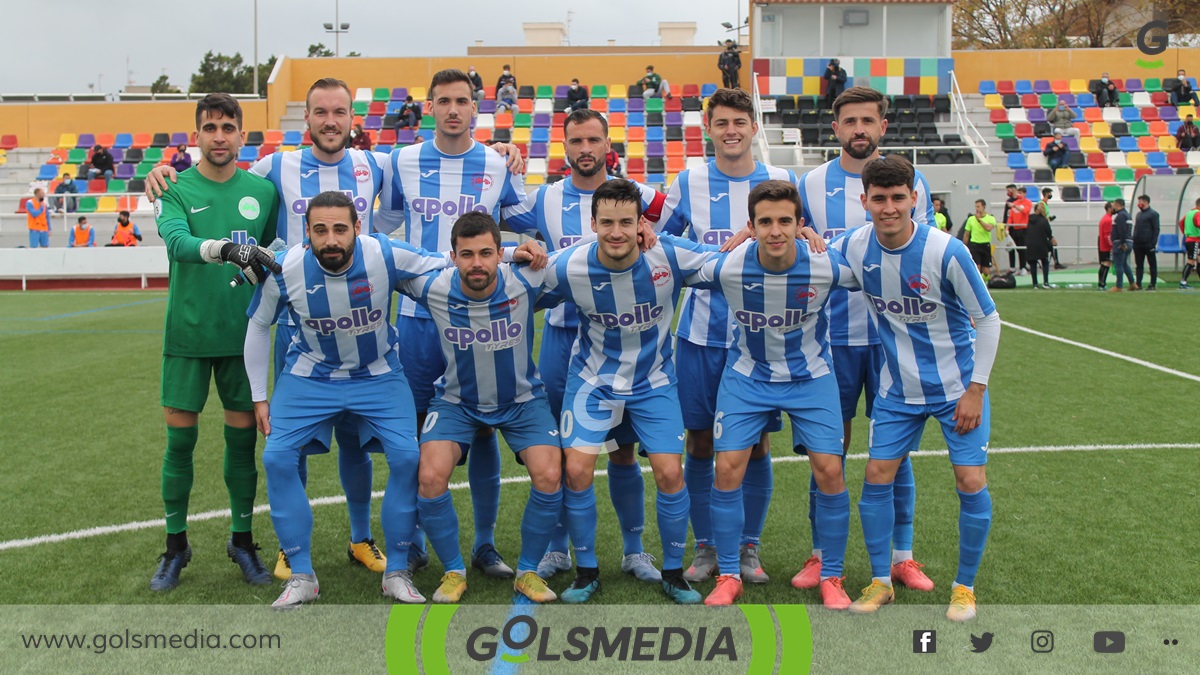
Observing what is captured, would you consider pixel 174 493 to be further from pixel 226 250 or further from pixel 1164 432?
pixel 1164 432

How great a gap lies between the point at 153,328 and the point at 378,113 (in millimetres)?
18810

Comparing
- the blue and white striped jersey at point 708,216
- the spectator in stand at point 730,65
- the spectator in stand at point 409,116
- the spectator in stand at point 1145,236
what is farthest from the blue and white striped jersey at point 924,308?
the spectator in stand at point 409,116

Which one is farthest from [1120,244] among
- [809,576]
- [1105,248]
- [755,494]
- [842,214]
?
[809,576]

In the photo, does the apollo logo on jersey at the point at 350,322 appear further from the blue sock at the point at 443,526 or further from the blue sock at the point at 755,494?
the blue sock at the point at 755,494

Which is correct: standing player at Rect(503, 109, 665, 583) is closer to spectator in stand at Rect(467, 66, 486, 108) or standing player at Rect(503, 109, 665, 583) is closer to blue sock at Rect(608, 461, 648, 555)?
blue sock at Rect(608, 461, 648, 555)

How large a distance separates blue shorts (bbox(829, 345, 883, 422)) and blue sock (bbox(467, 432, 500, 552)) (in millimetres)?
1488

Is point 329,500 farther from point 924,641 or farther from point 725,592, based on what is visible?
point 924,641

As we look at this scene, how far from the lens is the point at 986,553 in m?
4.57

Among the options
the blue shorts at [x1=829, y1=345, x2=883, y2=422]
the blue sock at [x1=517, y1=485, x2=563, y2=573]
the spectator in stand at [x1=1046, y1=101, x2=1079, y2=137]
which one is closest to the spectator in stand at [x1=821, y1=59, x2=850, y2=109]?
the spectator in stand at [x1=1046, y1=101, x2=1079, y2=137]

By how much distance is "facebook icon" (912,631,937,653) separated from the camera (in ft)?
11.8

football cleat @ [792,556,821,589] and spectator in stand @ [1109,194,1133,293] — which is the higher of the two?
spectator in stand @ [1109,194,1133,293]

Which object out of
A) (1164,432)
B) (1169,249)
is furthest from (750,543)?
(1169,249)

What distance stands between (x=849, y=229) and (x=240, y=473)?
274cm

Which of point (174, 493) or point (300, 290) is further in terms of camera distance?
point (174, 493)
